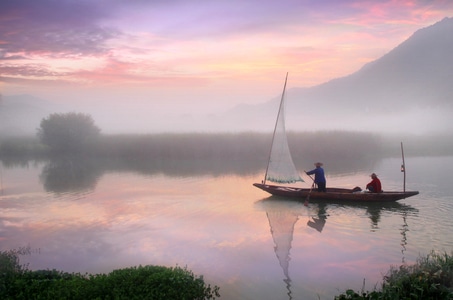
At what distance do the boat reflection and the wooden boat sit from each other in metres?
0.41

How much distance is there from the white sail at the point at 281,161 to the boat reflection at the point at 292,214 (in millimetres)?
1559

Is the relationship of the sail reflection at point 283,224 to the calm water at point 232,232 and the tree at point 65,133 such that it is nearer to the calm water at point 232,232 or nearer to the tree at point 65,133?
the calm water at point 232,232

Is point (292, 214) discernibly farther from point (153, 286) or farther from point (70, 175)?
point (70, 175)

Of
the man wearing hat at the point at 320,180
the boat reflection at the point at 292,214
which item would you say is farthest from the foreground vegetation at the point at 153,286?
the man wearing hat at the point at 320,180

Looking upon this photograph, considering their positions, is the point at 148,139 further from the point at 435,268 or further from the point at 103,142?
the point at 435,268

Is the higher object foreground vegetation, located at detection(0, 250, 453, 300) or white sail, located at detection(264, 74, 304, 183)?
white sail, located at detection(264, 74, 304, 183)

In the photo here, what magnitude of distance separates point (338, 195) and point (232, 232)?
26.5ft

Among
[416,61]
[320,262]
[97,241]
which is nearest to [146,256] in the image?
[97,241]

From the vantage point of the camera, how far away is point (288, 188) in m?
24.8

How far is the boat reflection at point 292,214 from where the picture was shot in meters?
15.2

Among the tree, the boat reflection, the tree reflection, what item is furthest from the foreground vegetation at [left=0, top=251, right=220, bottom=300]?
the tree

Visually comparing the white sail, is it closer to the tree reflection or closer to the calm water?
the calm water

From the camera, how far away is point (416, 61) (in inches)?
7628

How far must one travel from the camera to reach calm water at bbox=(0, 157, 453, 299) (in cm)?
1249
